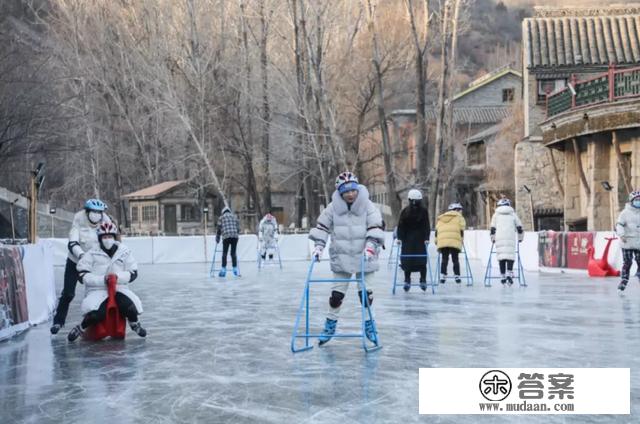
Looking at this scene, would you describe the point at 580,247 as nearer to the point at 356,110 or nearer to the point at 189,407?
the point at 189,407

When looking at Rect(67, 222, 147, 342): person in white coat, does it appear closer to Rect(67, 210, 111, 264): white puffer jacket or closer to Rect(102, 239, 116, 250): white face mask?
Rect(102, 239, 116, 250): white face mask

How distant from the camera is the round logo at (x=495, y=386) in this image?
6551 millimetres

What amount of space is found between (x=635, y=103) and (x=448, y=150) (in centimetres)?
1581

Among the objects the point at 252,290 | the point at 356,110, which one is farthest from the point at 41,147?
the point at 356,110

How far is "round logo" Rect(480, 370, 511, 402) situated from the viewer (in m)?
6.55

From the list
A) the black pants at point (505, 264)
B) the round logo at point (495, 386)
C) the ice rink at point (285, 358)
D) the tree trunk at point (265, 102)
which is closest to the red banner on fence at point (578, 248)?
the black pants at point (505, 264)

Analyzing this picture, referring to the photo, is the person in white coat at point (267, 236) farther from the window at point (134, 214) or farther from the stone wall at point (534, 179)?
the window at point (134, 214)

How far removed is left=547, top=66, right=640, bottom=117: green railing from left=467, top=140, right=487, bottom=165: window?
1187 inches

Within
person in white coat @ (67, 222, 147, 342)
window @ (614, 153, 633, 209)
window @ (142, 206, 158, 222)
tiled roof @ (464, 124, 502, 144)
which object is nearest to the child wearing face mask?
person in white coat @ (67, 222, 147, 342)

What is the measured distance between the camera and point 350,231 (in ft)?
32.0

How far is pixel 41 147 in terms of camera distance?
2288 centimetres

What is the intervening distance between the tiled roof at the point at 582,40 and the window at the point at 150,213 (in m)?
25.2

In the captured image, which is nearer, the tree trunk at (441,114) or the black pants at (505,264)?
the black pants at (505,264)

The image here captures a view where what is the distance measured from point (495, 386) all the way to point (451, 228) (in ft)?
42.2
